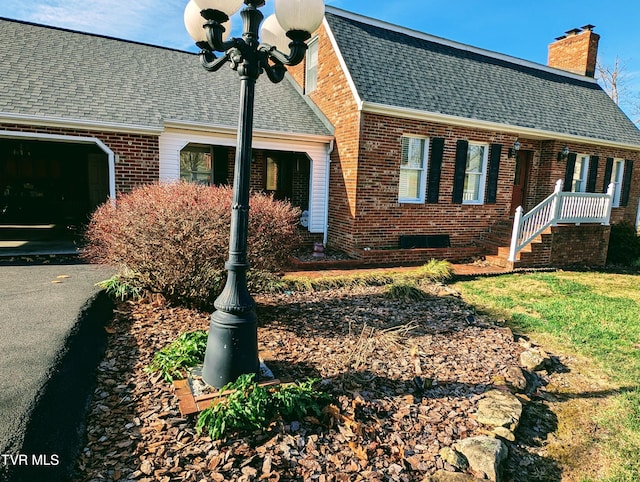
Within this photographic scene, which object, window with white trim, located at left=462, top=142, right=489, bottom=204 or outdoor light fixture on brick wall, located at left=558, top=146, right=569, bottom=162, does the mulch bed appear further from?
outdoor light fixture on brick wall, located at left=558, top=146, right=569, bottom=162

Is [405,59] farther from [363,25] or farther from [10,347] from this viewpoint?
[10,347]

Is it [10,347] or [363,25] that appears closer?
[10,347]

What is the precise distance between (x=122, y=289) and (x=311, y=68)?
868cm

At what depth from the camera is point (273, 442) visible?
2.72 meters

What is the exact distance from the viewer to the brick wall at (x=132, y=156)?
7.98 m

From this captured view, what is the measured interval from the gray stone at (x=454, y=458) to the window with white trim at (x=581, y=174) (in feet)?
41.0

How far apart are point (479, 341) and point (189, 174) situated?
30.1 ft

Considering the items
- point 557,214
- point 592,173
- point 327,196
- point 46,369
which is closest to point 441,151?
point 327,196

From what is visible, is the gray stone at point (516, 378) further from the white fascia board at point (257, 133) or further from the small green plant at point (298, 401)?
the white fascia board at point (257, 133)

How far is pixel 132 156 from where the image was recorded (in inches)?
322

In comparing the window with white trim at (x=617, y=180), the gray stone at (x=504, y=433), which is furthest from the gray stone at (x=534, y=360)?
the window with white trim at (x=617, y=180)

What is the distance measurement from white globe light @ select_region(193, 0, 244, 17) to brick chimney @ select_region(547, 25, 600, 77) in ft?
54.9

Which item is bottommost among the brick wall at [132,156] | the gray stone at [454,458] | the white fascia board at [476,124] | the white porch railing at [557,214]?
the gray stone at [454,458]

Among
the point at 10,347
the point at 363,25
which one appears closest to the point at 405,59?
the point at 363,25
